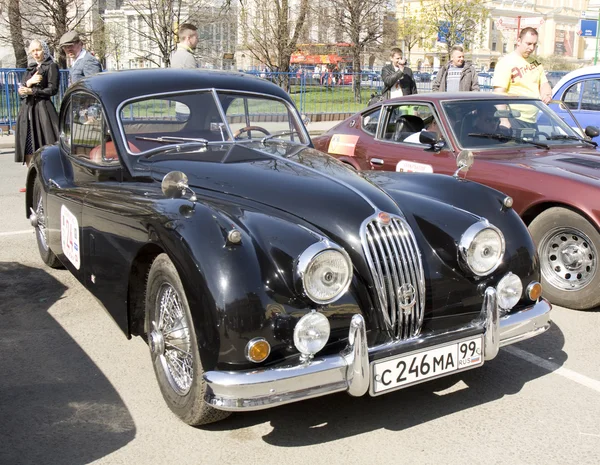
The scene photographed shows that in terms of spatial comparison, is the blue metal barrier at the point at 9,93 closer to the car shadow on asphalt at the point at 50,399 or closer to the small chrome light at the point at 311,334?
the car shadow on asphalt at the point at 50,399

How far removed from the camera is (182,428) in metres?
3.53

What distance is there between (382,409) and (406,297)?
2.16 feet

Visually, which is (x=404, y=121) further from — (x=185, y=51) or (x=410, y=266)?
(x=410, y=266)

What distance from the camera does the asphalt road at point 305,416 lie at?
3285mm

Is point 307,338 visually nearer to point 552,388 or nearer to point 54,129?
point 552,388

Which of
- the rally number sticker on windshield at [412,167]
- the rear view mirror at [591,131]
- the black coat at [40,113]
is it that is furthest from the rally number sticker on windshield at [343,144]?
the black coat at [40,113]

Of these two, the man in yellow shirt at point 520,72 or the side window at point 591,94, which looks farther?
the side window at point 591,94

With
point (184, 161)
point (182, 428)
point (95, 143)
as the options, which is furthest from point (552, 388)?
point (95, 143)

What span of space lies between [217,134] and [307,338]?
1.98 metres

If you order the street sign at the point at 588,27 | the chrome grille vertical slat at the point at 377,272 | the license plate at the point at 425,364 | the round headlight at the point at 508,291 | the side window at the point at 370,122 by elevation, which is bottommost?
the license plate at the point at 425,364

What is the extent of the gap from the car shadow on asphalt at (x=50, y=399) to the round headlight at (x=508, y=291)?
1987mm

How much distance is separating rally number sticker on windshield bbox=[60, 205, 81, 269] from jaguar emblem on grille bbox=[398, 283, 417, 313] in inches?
89.9

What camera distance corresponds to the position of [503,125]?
257 inches

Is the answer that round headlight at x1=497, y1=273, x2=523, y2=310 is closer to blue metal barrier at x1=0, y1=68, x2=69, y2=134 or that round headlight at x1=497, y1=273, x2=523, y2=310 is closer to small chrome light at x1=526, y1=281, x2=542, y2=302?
small chrome light at x1=526, y1=281, x2=542, y2=302
